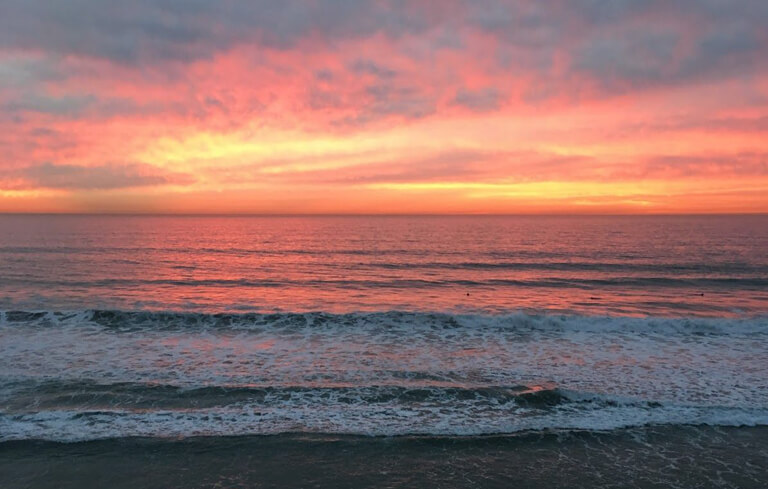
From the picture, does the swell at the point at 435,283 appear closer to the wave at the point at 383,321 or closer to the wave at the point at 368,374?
the wave at the point at 383,321

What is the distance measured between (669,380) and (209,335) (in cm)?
1572

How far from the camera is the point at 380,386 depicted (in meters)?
12.6

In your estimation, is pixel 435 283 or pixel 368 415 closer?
pixel 368 415

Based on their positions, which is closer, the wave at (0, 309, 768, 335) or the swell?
the wave at (0, 309, 768, 335)

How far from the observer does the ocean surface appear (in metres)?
8.53

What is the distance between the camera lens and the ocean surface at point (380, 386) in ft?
28.0

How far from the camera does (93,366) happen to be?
14.0 meters

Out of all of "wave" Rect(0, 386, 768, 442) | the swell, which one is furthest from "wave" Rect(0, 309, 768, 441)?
the swell

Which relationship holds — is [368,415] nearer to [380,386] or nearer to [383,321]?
[380,386]

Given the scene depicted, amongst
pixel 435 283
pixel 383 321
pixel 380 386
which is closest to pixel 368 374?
pixel 380 386

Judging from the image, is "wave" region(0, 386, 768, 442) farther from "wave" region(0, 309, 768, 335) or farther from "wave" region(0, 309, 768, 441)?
"wave" region(0, 309, 768, 335)

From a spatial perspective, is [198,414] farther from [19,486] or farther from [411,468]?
[411,468]

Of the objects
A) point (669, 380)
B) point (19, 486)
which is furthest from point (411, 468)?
point (669, 380)

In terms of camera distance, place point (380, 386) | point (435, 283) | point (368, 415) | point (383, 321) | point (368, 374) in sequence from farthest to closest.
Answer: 1. point (435, 283)
2. point (383, 321)
3. point (368, 374)
4. point (380, 386)
5. point (368, 415)
